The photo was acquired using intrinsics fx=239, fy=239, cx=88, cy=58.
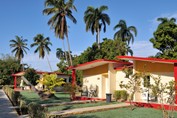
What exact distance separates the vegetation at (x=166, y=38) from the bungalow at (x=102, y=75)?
37.5 ft

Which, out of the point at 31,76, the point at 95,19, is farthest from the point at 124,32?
the point at 31,76

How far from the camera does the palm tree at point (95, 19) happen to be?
46906mm

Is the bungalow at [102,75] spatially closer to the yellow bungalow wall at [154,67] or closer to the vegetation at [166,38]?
the yellow bungalow wall at [154,67]

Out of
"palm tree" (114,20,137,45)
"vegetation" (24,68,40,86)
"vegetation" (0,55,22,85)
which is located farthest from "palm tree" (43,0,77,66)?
"vegetation" (0,55,22,85)

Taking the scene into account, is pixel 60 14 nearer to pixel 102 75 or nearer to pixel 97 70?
pixel 97 70

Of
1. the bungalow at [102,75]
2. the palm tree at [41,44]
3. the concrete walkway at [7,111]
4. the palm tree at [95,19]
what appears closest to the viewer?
the concrete walkway at [7,111]

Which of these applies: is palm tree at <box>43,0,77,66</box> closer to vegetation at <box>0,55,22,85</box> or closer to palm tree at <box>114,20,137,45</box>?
palm tree at <box>114,20,137,45</box>

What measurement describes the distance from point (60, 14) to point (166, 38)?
55.4ft

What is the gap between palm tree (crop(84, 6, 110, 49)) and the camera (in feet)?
154

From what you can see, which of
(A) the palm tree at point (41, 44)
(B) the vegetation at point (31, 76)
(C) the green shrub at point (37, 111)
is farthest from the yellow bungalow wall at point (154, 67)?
(A) the palm tree at point (41, 44)

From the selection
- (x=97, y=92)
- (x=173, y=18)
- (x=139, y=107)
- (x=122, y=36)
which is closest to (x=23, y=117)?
(x=139, y=107)

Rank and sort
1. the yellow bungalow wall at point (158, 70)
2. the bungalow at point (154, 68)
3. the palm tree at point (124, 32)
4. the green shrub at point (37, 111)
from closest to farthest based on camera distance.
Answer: the green shrub at point (37, 111) < the bungalow at point (154, 68) < the yellow bungalow wall at point (158, 70) < the palm tree at point (124, 32)

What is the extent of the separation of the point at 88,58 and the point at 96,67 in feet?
40.0

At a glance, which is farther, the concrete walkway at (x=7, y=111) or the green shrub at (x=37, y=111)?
the concrete walkway at (x=7, y=111)
